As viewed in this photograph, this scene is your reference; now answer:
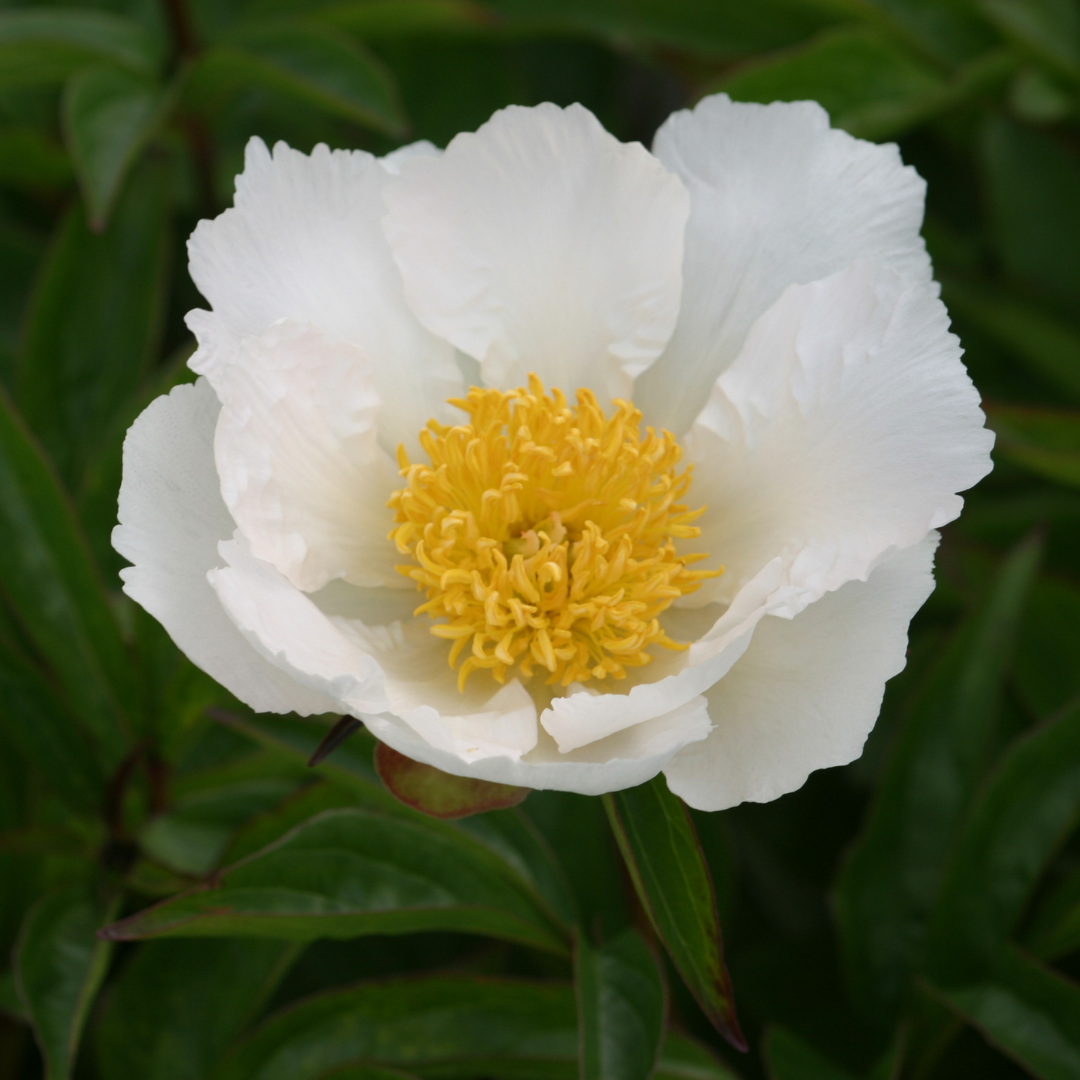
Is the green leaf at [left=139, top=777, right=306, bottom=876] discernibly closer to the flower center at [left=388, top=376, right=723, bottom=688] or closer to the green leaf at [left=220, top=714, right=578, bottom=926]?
the green leaf at [left=220, top=714, right=578, bottom=926]

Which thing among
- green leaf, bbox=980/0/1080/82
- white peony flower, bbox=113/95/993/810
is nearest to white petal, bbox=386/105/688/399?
white peony flower, bbox=113/95/993/810

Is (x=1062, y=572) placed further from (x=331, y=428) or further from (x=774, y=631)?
(x=331, y=428)

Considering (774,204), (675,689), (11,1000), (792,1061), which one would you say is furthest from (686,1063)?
(774,204)

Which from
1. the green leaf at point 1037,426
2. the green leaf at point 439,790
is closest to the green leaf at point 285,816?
the green leaf at point 439,790

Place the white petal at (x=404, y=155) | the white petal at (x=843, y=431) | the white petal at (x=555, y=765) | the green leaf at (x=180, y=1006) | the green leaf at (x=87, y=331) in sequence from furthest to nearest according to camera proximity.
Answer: the green leaf at (x=87, y=331)
the green leaf at (x=180, y=1006)
the white petal at (x=404, y=155)
the white petal at (x=843, y=431)
the white petal at (x=555, y=765)

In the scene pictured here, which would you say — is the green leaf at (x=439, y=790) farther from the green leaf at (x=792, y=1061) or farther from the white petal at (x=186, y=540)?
the green leaf at (x=792, y=1061)
